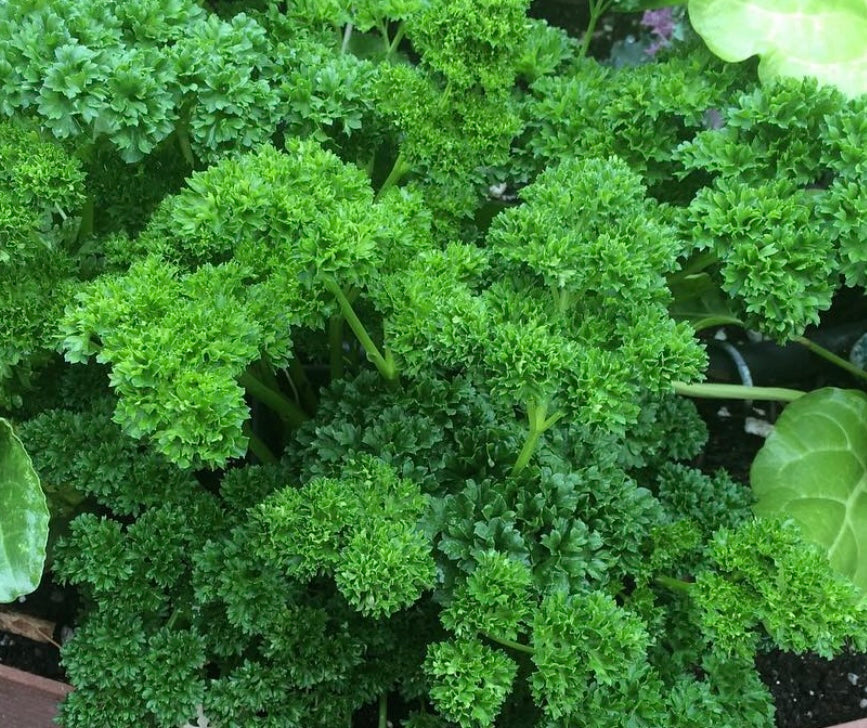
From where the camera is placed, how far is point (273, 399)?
3.71ft

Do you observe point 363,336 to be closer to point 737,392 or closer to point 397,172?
point 397,172

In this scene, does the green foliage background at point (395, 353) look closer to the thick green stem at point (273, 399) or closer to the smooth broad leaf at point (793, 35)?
the thick green stem at point (273, 399)

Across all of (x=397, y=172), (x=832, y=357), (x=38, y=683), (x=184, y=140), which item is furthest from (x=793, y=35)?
(x=38, y=683)

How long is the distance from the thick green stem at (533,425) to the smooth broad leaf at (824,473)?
0.44m

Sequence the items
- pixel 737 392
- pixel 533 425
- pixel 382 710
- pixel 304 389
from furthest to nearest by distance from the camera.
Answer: pixel 737 392, pixel 304 389, pixel 382 710, pixel 533 425

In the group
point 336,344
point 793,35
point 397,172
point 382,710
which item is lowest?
point 382,710

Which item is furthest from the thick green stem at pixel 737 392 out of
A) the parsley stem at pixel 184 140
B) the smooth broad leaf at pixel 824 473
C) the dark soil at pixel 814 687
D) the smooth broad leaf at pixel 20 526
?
the smooth broad leaf at pixel 20 526

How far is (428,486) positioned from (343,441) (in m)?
0.11

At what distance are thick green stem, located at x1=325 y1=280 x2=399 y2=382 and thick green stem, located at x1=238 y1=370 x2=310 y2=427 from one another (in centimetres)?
14

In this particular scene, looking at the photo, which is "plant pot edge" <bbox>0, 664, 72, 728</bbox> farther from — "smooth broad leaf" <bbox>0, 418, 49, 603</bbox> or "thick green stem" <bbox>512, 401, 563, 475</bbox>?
→ "thick green stem" <bbox>512, 401, 563, 475</bbox>

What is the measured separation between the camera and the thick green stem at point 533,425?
90cm

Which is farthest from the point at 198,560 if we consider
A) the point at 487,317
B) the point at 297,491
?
the point at 487,317

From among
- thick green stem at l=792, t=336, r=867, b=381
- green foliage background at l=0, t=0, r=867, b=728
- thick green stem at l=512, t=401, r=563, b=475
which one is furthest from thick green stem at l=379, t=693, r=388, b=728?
thick green stem at l=792, t=336, r=867, b=381

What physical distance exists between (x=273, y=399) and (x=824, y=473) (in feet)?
2.71
